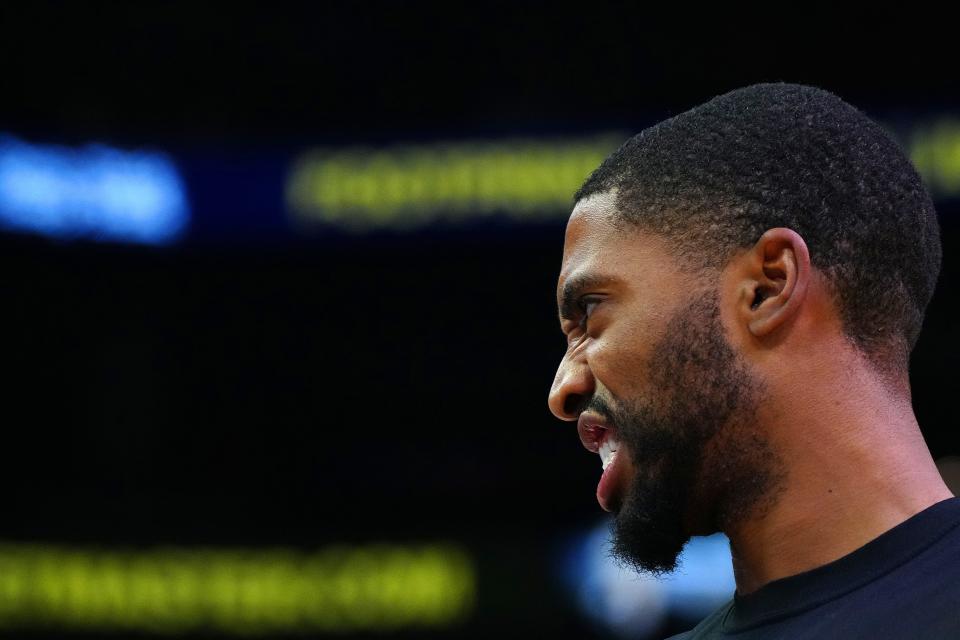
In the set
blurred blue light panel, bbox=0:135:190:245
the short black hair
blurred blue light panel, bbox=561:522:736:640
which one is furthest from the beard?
blurred blue light panel, bbox=0:135:190:245

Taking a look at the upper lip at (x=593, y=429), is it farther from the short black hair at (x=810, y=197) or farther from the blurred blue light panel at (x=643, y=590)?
the blurred blue light panel at (x=643, y=590)

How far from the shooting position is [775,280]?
1.62 m

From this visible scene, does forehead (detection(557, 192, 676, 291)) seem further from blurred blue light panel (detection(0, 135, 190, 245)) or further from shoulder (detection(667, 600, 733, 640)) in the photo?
blurred blue light panel (detection(0, 135, 190, 245))

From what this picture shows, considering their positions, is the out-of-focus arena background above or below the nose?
above

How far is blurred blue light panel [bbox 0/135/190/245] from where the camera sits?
869 centimetres

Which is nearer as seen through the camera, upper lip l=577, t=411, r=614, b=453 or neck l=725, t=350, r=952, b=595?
neck l=725, t=350, r=952, b=595

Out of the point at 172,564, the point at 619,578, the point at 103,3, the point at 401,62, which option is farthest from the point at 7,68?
the point at 619,578

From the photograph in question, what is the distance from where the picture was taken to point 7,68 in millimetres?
9055

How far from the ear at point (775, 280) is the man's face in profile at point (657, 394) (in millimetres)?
46

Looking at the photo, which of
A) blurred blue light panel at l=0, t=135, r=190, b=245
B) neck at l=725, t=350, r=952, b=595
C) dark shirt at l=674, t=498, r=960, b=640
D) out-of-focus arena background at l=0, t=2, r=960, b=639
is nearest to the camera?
dark shirt at l=674, t=498, r=960, b=640

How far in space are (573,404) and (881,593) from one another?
1.63 feet

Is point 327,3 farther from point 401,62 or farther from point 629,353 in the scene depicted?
point 629,353

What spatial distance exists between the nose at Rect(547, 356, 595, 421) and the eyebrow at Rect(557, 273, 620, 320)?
68mm

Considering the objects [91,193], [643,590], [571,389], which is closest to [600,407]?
[571,389]
